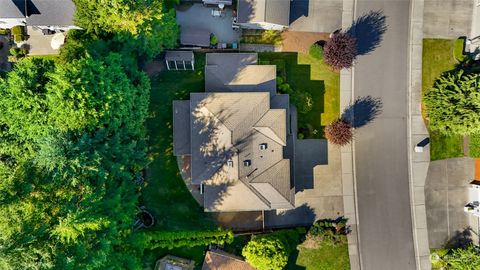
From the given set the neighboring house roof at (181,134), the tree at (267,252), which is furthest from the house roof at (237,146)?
the tree at (267,252)

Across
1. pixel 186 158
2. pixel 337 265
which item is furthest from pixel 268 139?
pixel 337 265

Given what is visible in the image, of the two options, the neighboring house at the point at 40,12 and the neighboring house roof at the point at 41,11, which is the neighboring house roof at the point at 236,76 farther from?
the neighboring house roof at the point at 41,11

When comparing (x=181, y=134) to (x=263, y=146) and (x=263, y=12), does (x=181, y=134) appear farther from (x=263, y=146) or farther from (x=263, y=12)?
(x=263, y=12)

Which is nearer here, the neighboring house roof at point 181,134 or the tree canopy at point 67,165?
the tree canopy at point 67,165

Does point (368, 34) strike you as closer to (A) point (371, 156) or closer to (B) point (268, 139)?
(A) point (371, 156)

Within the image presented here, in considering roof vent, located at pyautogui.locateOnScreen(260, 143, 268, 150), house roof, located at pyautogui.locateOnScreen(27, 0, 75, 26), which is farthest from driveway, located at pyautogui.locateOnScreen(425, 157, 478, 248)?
house roof, located at pyautogui.locateOnScreen(27, 0, 75, 26)

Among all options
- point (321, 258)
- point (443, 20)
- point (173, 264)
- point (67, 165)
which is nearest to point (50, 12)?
point (67, 165)

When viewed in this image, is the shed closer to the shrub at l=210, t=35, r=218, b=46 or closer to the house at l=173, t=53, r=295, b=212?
the shrub at l=210, t=35, r=218, b=46
